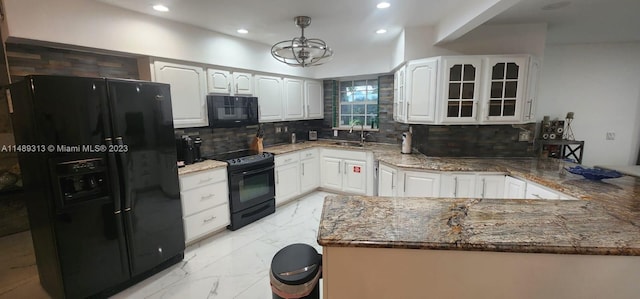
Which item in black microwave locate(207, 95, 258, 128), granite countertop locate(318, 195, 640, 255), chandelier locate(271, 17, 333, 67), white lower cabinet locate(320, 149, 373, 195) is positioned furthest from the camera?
white lower cabinet locate(320, 149, 373, 195)

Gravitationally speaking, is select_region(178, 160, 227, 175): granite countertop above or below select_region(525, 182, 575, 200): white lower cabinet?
above

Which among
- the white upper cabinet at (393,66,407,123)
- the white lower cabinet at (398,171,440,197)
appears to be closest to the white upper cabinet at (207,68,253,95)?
the white upper cabinet at (393,66,407,123)

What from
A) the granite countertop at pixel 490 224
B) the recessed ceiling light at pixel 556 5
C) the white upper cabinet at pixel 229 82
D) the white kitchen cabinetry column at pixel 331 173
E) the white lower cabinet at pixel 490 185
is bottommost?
the white kitchen cabinetry column at pixel 331 173

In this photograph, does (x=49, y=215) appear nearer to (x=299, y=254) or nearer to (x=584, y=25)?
(x=299, y=254)

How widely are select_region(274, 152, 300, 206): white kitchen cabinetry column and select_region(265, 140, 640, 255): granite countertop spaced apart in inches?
94.7

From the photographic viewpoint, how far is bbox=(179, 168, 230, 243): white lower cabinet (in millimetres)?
2809

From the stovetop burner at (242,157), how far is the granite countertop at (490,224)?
2.01m

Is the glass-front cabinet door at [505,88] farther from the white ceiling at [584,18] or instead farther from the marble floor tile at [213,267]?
the marble floor tile at [213,267]

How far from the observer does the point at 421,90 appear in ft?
10.5

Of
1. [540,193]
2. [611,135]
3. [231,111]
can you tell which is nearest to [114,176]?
[231,111]

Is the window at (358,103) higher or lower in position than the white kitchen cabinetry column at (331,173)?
higher

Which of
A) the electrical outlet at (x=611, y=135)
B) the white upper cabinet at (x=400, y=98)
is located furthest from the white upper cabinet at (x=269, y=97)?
the electrical outlet at (x=611, y=135)

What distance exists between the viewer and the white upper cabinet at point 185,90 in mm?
2872

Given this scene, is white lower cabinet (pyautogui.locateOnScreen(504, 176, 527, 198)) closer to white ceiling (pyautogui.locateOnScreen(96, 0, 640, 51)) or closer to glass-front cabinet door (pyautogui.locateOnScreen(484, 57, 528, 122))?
glass-front cabinet door (pyautogui.locateOnScreen(484, 57, 528, 122))
